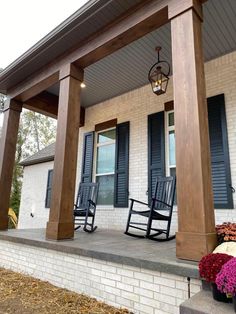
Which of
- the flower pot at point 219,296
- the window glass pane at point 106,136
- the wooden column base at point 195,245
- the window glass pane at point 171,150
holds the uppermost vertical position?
the window glass pane at point 106,136

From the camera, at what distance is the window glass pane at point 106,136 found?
5.31 metres

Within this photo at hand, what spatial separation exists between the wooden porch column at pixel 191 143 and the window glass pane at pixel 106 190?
3066 millimetres

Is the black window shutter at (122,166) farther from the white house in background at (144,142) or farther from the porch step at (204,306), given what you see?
the porch step at (204,306)

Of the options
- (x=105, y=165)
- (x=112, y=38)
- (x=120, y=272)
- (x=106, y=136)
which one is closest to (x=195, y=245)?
(x=120, y=272)

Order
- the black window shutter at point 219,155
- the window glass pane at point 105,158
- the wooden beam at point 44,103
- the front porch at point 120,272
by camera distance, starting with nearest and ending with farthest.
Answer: the front porch at point 120,272
the black window shutter at point 219,155
the wooden beam at point 44,103
the window glass pane at point 105,158

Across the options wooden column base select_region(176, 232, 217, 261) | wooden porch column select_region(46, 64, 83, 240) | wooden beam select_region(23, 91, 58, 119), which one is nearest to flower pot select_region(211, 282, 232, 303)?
wooden column base select_region(176, 232, 217, 261)

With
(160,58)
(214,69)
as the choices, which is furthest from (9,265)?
(214,69)

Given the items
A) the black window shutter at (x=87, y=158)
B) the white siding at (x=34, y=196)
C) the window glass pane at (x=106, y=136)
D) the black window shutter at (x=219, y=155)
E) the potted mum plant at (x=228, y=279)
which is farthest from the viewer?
the white siding at (x=34, y=196)

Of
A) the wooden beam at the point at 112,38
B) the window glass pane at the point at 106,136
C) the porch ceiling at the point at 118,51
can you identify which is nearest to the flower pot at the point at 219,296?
the wooden beam at the point at 112,38

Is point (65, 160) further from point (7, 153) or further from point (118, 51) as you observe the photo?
point (118, 51)

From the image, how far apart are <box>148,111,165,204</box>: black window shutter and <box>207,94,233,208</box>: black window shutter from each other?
0.89 m

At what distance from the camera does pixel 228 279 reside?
1300 mm

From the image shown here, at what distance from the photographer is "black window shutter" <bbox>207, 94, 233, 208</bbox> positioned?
135 inches

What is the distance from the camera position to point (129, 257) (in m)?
2.00
